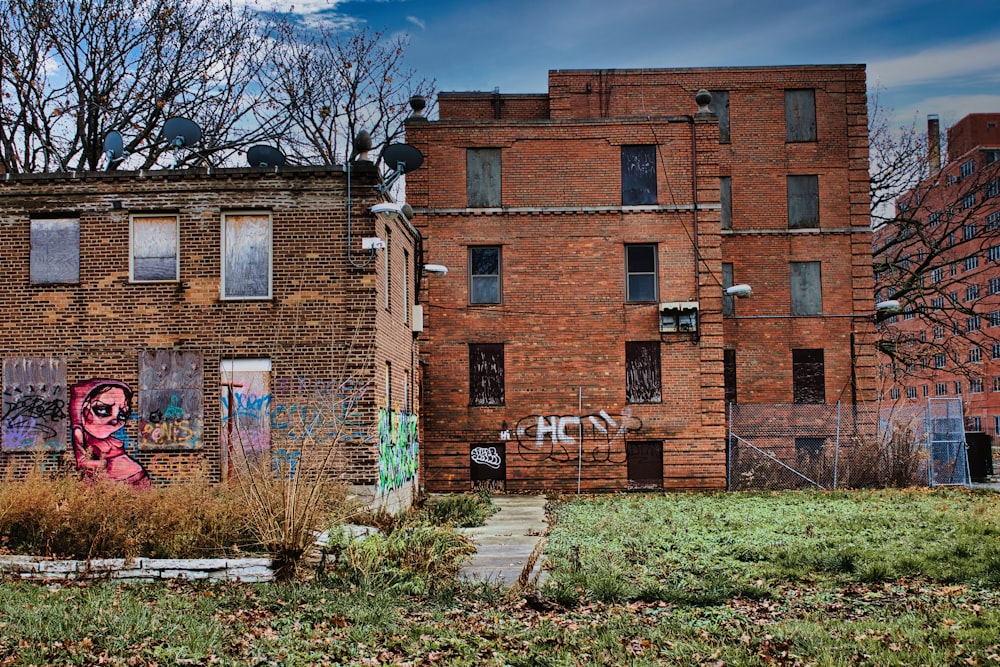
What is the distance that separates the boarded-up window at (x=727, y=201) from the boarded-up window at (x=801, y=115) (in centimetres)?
233

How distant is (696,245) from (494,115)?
10263mm

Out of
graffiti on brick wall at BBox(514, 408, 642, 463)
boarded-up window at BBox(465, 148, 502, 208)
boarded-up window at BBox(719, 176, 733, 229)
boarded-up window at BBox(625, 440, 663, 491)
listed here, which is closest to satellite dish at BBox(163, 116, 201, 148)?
boarded-up window at BBox(465, 148, 502, 208)

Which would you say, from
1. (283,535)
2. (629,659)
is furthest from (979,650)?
(283,535)

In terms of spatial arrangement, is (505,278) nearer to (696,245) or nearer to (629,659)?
(696,245)

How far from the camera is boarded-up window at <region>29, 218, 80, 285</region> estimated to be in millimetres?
19281

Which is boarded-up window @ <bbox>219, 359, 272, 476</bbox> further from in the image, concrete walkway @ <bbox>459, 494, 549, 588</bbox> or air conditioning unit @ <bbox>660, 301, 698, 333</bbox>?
air conditioning unit @ <bbox>660, 301, 698, 333</bbox>

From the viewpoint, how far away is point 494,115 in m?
35.6

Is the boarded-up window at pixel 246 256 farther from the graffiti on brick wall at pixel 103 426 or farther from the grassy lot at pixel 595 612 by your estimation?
the grassy lot at pixel 595 612

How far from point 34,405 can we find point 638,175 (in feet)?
54.6

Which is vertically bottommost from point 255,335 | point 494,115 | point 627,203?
point 255,335

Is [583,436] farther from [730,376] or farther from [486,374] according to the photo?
[730,376]

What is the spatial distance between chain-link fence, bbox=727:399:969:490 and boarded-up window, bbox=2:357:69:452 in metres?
17.1

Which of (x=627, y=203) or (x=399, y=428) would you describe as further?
(x=627, y=203)

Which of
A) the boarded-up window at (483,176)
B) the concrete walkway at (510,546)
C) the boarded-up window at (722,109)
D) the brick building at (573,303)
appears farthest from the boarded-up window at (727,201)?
the concrete walkway at (510,546)
